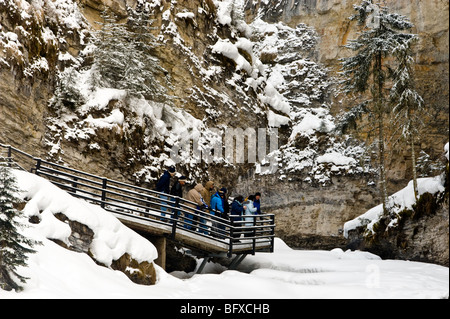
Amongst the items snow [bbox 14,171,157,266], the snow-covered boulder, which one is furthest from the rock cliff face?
the snow-covered boulder

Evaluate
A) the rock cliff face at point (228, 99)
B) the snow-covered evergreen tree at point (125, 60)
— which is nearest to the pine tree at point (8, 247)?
the rock cliff face at point (228, 99)

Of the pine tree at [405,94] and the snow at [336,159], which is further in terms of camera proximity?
the snow at [336,159]

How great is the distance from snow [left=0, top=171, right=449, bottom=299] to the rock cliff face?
793 cm

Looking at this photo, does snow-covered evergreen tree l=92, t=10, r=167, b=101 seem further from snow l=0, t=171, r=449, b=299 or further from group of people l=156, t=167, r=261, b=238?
snow l=0, t=171, r=449, b=299

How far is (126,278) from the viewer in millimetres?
10438

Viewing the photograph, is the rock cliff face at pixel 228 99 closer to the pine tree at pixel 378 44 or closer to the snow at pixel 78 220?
the pine tree at pixel 378 44

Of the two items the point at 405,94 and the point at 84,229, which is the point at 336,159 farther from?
the point at 84,229

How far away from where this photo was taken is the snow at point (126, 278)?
8.72 meters

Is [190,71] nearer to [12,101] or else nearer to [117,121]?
[117,121]

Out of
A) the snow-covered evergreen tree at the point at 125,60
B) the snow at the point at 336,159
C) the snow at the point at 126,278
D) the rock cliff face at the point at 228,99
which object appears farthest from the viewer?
the snow at the point at 336,159

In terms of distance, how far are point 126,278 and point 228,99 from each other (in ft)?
63.8

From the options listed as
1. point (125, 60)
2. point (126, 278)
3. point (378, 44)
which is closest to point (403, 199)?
point (378, 44)

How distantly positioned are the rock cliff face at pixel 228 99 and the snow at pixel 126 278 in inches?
312
